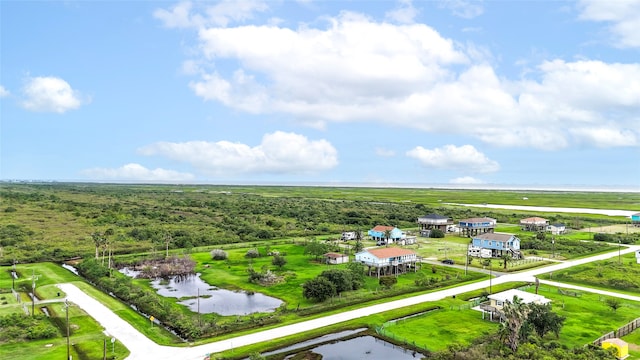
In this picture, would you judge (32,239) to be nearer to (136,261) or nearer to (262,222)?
(136,261)

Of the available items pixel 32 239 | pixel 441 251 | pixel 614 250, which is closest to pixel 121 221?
pixel 32 239

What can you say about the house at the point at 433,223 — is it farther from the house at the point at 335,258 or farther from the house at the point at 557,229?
the house at the point at 335,258

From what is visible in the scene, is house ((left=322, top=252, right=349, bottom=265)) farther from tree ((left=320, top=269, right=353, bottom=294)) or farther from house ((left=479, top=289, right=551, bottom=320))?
house ((left=479, top=289, right=551, bottom=320))

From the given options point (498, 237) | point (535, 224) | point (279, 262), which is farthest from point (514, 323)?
point (535, 224)

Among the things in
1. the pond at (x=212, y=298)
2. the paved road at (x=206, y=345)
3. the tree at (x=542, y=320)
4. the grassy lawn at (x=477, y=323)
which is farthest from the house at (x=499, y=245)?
the pond at (x=212, y=298)

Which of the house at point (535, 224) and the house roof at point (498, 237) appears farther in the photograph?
the house at point (535, 224)

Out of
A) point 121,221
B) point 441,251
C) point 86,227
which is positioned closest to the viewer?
point 441,251
